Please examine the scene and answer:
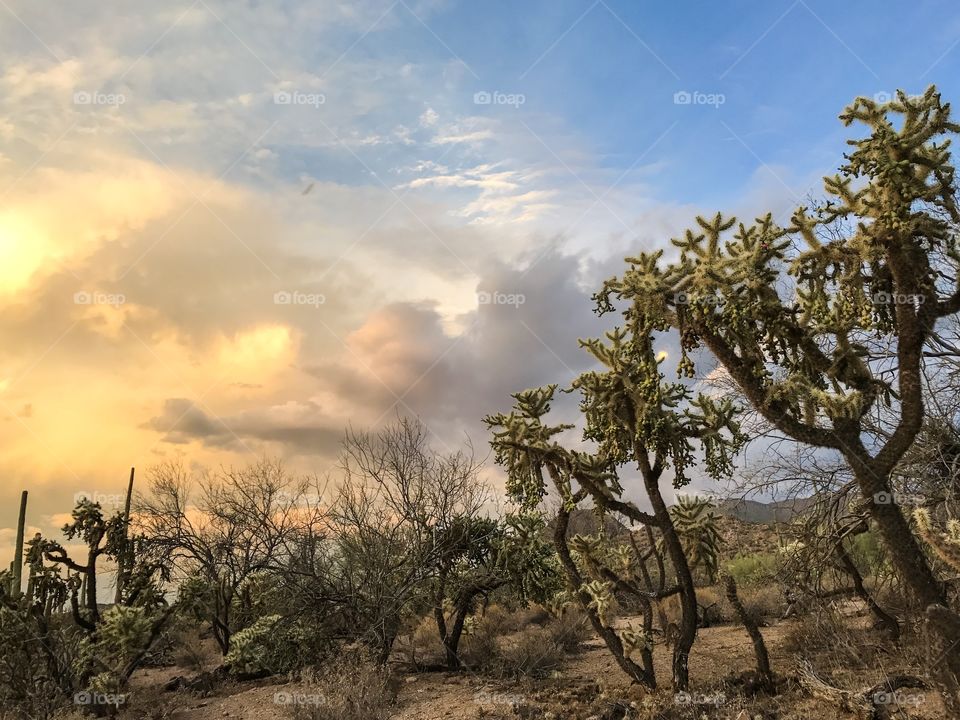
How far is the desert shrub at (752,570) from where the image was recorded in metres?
21.8

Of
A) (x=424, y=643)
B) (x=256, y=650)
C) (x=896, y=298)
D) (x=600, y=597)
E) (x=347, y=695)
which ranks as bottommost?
(x=424, y=643)

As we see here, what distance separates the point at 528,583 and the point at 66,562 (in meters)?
10.4

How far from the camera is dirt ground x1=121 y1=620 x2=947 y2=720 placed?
8516 mm

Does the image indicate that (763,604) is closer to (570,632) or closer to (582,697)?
(570,632)

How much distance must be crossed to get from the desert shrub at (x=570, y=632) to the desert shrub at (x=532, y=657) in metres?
0.26

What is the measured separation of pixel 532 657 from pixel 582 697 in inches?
118

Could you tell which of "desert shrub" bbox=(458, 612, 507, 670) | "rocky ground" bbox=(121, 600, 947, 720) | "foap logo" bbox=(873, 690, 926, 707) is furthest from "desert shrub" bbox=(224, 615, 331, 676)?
"foap logo" bbox=(873, 690, 926, 707)

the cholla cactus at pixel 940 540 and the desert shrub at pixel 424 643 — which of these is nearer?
the cholla cactus at pixel 940 540

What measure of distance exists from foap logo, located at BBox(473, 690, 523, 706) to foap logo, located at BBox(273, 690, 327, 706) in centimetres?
259

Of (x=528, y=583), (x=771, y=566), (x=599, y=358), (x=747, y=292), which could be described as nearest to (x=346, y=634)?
(x=528, y=583)

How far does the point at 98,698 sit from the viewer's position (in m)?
11.9

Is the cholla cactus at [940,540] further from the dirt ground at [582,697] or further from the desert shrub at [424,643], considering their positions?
the desert shrub at [424,643]

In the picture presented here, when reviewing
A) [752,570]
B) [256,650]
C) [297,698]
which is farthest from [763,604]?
[256,650]
